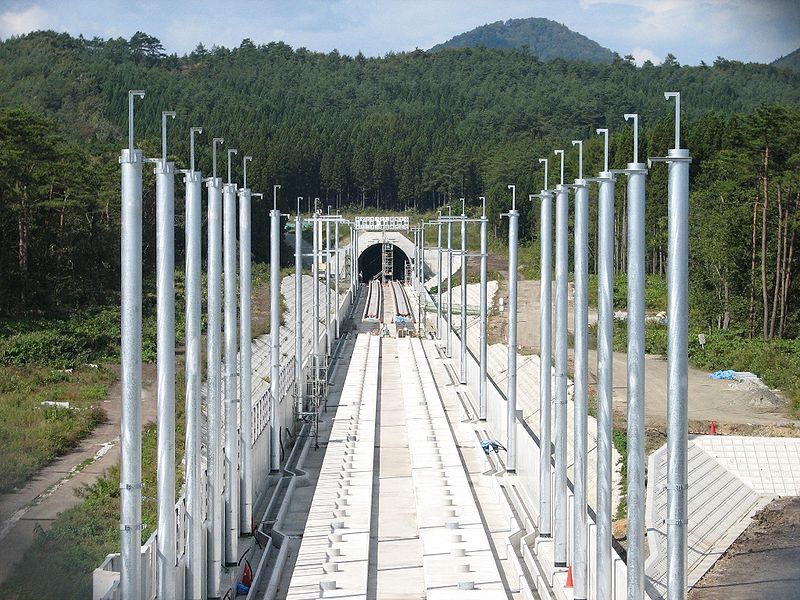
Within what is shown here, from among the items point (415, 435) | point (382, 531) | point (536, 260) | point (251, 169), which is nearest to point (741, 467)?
point (415, 435)

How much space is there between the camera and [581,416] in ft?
41.6

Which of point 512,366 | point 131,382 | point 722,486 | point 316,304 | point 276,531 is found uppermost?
point 131,382

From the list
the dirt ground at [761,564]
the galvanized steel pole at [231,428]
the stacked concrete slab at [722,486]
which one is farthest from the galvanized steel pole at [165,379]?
the dirt ground at [761,564]

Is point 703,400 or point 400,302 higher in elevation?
point 400,302

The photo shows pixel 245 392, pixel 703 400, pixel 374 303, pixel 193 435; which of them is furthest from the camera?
pixel 374 303

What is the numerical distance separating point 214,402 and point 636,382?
4.79 metres

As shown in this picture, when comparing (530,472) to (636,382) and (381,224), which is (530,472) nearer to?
(636,382)

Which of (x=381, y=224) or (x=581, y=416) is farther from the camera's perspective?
(x=381, y=224)

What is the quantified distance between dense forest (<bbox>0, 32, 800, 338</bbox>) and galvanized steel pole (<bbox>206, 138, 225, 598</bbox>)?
620 cm

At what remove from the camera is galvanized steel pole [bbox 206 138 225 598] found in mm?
12523

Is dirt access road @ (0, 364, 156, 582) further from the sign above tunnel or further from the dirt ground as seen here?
the sign above tunnel

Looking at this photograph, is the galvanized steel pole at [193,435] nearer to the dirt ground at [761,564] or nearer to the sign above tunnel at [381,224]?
the dirt ground at [761,564]

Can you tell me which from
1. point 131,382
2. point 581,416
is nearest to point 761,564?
point 581,416

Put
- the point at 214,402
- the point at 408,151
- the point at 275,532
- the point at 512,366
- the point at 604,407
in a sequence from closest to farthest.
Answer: the point at 604,407 → the point at 214,402 → the point at 275,532 → the point at 512,366 → the point at 408,151
